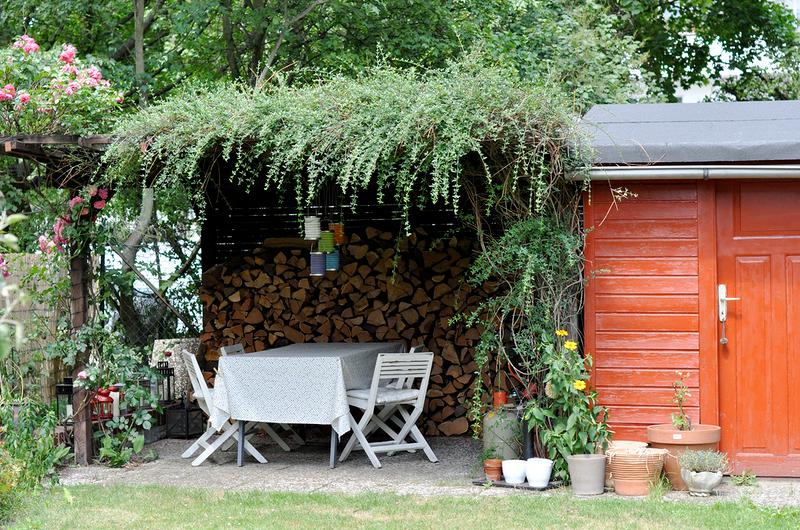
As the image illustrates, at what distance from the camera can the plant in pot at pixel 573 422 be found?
14.4 ft

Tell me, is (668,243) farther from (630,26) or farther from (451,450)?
(630,26)

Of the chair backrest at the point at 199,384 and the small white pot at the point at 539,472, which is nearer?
the small white pot at the point at 539,472

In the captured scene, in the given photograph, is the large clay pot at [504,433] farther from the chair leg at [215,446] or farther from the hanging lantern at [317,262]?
the hanging lantern at [317,262]

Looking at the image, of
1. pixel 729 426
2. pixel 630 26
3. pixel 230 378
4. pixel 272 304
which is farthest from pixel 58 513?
pixel 630 26

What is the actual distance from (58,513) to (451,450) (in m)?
2.84

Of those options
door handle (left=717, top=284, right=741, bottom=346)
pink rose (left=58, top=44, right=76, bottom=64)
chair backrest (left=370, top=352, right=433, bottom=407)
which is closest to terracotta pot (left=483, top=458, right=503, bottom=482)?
chair backrest (left=370, top=352, right=433, bottom=407)

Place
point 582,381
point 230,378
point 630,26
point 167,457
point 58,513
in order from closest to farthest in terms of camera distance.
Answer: point 58,513 → point 582,381 → point 230,378 → point 167,457 → point 630,26

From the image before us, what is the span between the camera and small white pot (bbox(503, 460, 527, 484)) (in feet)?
15.0

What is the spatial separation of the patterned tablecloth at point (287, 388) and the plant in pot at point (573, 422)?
1.25 meters

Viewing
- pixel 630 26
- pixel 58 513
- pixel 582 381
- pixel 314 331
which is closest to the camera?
pixel 58 513

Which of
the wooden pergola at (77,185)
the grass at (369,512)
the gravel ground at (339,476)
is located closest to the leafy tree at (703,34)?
the gravel ground at (339,476)

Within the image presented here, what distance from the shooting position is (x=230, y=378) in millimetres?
5355

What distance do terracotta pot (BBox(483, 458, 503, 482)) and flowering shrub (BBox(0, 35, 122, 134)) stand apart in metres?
3.26

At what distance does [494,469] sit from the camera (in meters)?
4.73
